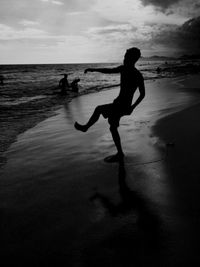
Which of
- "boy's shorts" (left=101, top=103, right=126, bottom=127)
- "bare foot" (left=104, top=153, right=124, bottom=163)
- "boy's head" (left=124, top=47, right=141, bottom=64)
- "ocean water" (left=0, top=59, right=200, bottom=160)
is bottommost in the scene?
"ocean water" (left=0, top=59, right=200, bottom=160)

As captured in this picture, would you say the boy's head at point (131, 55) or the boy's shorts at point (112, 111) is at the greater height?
the boy's head at point (131, 55)

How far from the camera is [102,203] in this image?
11.6ft

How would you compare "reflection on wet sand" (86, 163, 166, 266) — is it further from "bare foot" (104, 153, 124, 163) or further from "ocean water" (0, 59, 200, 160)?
"ocean water" (0, 59, 200, 160)

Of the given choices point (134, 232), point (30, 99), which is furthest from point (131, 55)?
point (30, 99)

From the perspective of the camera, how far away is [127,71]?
4.96 meters

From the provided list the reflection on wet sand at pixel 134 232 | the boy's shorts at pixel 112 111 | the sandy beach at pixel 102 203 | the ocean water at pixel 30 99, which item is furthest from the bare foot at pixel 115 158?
the ocean water at pixel 30 99

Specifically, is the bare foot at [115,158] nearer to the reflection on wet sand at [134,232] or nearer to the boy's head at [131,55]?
the reflection on wet sand at [134,232]

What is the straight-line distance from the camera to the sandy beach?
8.35ft

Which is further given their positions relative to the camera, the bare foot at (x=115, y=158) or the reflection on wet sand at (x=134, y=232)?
the bare foot at (x=115, y=158)

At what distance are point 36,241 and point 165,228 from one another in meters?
1.30

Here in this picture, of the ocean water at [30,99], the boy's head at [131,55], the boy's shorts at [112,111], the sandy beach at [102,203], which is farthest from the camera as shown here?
the ocean water at [30,99]

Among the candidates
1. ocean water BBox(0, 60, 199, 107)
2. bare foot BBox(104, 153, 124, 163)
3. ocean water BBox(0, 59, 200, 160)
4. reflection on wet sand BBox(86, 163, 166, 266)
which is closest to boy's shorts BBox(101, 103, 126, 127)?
bare foot BBox(104, 153, 124, 163)

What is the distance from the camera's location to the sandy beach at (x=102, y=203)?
2545 mm

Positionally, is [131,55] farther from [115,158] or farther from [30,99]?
[30,99]
